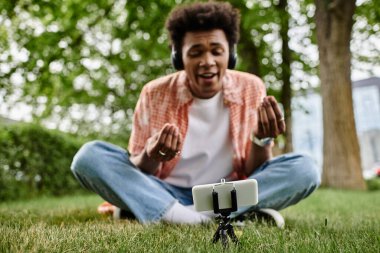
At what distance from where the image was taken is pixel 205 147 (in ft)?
9.37

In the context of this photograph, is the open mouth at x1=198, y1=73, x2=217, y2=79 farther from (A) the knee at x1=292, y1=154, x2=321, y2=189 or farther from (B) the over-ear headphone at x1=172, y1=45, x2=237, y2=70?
(A) the knee at x1=292, y1=154, x2=321, y2=189

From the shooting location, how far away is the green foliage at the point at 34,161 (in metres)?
6.97

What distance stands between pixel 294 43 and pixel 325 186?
194 inches

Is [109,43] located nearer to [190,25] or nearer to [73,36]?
[73,36]

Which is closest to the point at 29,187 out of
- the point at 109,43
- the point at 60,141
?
the point at 60,141

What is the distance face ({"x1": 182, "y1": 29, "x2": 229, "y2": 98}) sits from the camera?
274cm

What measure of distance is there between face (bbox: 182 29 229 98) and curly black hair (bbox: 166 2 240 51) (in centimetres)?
5

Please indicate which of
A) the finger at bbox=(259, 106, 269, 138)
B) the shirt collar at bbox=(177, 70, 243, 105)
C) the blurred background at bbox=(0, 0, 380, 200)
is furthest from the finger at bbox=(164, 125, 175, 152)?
the blurred background at bbox=(0, 0, 380, 200)

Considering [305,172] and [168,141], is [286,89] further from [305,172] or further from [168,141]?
[168,141]

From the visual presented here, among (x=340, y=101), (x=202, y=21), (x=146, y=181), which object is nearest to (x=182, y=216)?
(x=146, y=181)

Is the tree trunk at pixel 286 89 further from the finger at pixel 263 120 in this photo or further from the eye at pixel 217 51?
the finger at pixel 263 120

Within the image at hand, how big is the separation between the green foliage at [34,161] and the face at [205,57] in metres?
5.06

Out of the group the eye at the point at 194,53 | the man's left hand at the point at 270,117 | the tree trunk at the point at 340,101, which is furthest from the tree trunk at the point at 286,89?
the man's left hand at the point at 270,117

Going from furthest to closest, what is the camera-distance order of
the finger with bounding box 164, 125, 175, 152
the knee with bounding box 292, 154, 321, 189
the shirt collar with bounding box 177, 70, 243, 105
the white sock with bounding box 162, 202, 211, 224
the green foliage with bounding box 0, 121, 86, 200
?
the green foliage with bounding box 0, 121, 86, 200 → the shirt collar with bounding box 177, 70, 243, 105 → the knee with bounding box 292, 154, 321, 189 → the white sock with bounding box 162, 202, 211, 224 → the finger with bounding box 164, 125, 175, 152
